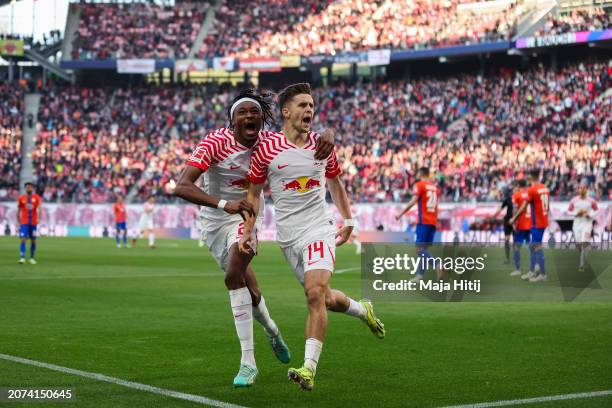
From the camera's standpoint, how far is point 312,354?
7.69m

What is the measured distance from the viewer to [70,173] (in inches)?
2250

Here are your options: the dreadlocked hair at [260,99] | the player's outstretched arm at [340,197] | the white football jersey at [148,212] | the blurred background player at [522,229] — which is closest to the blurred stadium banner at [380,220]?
the white football jersey at [148,212]

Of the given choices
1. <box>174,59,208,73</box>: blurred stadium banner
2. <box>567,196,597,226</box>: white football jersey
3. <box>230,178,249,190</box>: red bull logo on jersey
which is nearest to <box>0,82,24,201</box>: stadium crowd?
<box>174,59,208,73</box>: blurred stadium banner

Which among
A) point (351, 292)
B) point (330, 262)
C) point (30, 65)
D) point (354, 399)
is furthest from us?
point (30, 65)

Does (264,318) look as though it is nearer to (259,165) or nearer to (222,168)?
(222,168)

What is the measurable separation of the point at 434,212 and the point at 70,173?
40.2 metres

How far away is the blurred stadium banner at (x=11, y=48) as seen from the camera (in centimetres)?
6512

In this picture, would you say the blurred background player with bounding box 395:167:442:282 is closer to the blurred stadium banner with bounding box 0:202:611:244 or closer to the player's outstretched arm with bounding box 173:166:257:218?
the blurred stadium banner with bounding box 0:202:611:244

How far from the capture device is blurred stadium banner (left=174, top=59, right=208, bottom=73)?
62000 mm

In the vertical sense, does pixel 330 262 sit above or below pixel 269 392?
above

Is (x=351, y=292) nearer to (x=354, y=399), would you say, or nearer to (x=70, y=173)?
(x=354, y=399)

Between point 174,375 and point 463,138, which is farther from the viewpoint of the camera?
point 463,138

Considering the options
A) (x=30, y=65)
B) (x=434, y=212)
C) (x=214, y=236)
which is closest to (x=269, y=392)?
(x=214, y=236)
